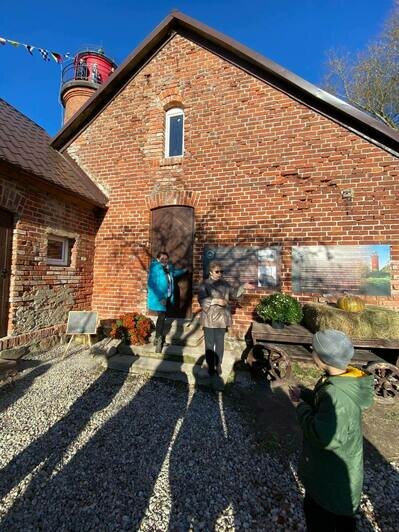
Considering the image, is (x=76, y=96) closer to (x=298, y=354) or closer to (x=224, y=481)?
(x=298, y=354)

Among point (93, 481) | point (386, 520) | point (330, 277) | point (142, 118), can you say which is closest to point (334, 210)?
point (330, 277)

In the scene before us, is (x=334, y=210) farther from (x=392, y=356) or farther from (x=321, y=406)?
(x=321, y=406)

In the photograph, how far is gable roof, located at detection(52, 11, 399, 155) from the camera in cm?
555

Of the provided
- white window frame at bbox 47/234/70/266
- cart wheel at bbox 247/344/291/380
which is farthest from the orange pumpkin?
white window frame at bbox 47/234/70/266

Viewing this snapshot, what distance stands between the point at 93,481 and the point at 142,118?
762 centimetres

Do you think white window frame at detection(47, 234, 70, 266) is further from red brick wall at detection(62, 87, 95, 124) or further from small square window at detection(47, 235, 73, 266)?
red brick wall at detection(62, 87, 95, 124)

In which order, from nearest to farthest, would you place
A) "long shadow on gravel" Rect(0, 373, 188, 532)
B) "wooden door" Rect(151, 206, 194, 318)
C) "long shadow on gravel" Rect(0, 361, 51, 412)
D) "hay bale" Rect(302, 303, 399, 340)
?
"long shadow on gravel" Rect(0, 373, 188, 532) → "long shadow on gravel" Rect(0, 361, 51, 412) → "hay bale" Rect(302, 303, 399, 340) → "wooden door" Rect(151, 206, 194, 318)

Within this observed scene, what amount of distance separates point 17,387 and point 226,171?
5739 mm

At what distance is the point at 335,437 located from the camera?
5.10 ft

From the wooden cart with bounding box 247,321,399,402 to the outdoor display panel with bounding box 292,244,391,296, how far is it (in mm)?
1187

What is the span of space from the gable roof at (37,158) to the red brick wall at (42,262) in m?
0.37

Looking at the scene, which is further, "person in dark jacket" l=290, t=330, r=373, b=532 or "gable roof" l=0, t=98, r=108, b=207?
"gable roof" l=0, t=98, r=108, b=207

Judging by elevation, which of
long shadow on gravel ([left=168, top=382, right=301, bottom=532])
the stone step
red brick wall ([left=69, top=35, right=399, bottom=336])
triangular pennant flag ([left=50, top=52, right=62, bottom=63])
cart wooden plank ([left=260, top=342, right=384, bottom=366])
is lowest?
long shadow on gravel ([left=168, top=382, right=301, bottom=532])

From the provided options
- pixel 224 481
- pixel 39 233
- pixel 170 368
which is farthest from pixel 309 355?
pixel 39 233
